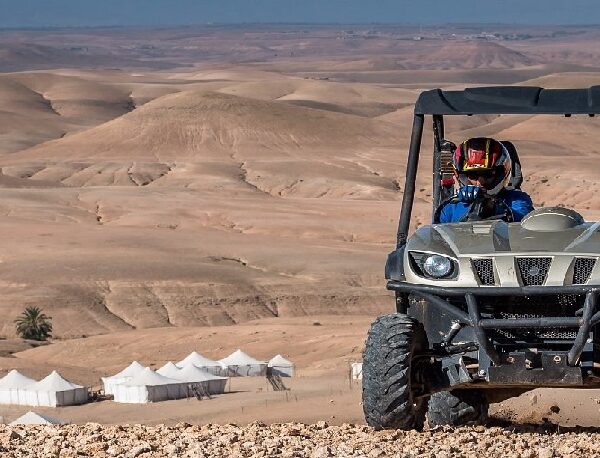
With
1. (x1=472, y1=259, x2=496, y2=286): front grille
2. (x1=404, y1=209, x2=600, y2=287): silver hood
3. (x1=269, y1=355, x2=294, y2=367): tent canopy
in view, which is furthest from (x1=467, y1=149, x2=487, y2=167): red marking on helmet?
(x1=269, y1=355, x2=294, y2=367): tent canopy

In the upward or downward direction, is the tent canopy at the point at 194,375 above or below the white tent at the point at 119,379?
above

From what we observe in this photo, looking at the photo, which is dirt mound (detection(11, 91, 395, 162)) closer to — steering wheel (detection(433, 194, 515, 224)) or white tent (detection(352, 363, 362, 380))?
white tent (detection(352, 363, 362, 380))

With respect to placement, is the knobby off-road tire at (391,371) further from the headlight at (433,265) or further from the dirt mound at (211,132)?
the dirt mound at (211,132)

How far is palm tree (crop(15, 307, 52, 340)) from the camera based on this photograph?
1631 inches

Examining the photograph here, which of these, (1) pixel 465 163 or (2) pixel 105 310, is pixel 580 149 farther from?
(1) pixel 465 163

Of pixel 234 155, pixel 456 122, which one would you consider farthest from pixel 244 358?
pixel 456 122

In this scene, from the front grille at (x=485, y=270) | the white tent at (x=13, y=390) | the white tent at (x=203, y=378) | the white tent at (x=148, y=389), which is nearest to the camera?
the front grille at (x=485, y=270)

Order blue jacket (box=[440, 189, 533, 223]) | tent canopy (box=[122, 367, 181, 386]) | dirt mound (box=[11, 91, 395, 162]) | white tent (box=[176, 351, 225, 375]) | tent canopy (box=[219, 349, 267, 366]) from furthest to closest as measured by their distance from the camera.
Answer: dirt mound (box=[11, 91, 395, 162])
tent canopy (box=[219, 349, 267, 366])
white tent (box=[176, 351, 225, 375])
tent canopy (box=[122, 367, 181, 386])
blue jacket (box=[440, 189, 533, 223])

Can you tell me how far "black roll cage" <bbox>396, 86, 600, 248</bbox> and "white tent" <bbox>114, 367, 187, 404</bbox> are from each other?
632 inches

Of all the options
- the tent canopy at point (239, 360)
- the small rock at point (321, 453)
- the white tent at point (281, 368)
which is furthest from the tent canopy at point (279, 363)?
the small rock at point (321, 453)

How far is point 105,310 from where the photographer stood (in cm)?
4572

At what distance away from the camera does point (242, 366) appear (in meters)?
29.5

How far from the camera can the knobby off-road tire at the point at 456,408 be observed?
9.62 meters

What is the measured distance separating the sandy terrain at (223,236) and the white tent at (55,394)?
25.7 inches
